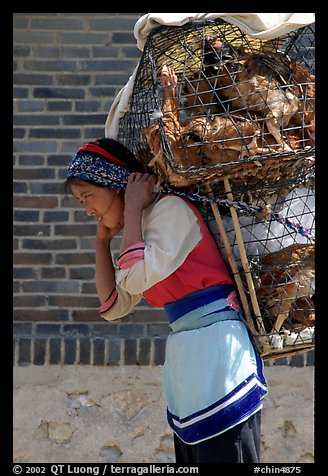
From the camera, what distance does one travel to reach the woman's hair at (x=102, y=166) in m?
2.97

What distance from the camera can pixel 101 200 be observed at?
3.00 m

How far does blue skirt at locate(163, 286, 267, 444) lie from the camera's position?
108 inches

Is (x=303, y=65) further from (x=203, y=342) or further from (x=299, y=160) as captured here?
(x=203, y=342)

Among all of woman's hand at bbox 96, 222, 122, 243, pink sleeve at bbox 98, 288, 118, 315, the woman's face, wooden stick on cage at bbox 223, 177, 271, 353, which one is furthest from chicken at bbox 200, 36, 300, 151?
pink sleeve at bbox 98, 288, 118, 315

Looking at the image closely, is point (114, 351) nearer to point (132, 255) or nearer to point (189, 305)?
point (189, 305)

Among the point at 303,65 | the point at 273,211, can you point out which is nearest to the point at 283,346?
the point at 273,211

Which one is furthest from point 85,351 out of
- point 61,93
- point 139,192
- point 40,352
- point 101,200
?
point 139,192

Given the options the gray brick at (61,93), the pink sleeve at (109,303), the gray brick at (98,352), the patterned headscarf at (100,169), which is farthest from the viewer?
the gray brick at (61,93)

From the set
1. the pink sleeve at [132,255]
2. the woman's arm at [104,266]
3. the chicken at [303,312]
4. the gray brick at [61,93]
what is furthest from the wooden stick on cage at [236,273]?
the gray brick at [61,93]

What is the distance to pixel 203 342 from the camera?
2.81m

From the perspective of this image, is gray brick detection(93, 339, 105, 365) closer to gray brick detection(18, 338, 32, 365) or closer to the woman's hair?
gray brick detection(18, 338, 32, 365)

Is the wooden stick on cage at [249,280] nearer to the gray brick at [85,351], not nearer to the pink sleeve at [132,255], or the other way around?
the pink sleeve at [132,255]

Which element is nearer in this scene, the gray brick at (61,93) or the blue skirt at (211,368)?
the blue skirt at (211,368)

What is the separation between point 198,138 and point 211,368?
2.41 ft
